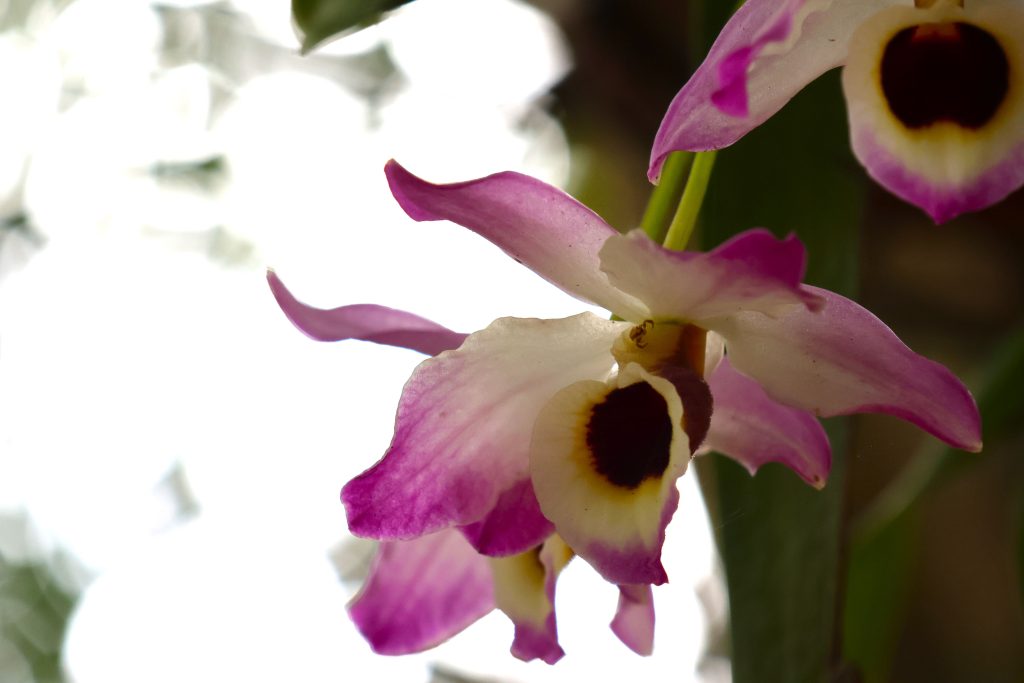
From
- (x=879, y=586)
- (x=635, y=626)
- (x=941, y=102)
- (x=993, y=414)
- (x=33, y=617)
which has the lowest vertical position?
(x=33, y=617)

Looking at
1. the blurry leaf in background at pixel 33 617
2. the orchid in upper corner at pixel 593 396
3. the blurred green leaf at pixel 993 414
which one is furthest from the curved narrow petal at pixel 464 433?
the blurry leaf in background at pixel 33 617

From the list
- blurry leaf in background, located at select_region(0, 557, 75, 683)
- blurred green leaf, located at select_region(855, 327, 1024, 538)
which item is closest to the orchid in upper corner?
blurred green leaf, located at select_region(855, 327, 1024, 538)

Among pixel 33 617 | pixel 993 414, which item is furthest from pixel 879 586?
pixel 33 617

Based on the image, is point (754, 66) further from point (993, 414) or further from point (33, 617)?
point (33, 617)

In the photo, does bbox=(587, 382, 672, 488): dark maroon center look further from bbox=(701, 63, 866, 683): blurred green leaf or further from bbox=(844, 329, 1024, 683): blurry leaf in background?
bbox=(844, 329, 1024, 683): blurry leaf in background

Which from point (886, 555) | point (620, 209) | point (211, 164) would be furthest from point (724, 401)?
point (211, 164)

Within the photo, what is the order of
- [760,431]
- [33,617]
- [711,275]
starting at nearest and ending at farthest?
[711,275] < [760,431] < [33,617]
